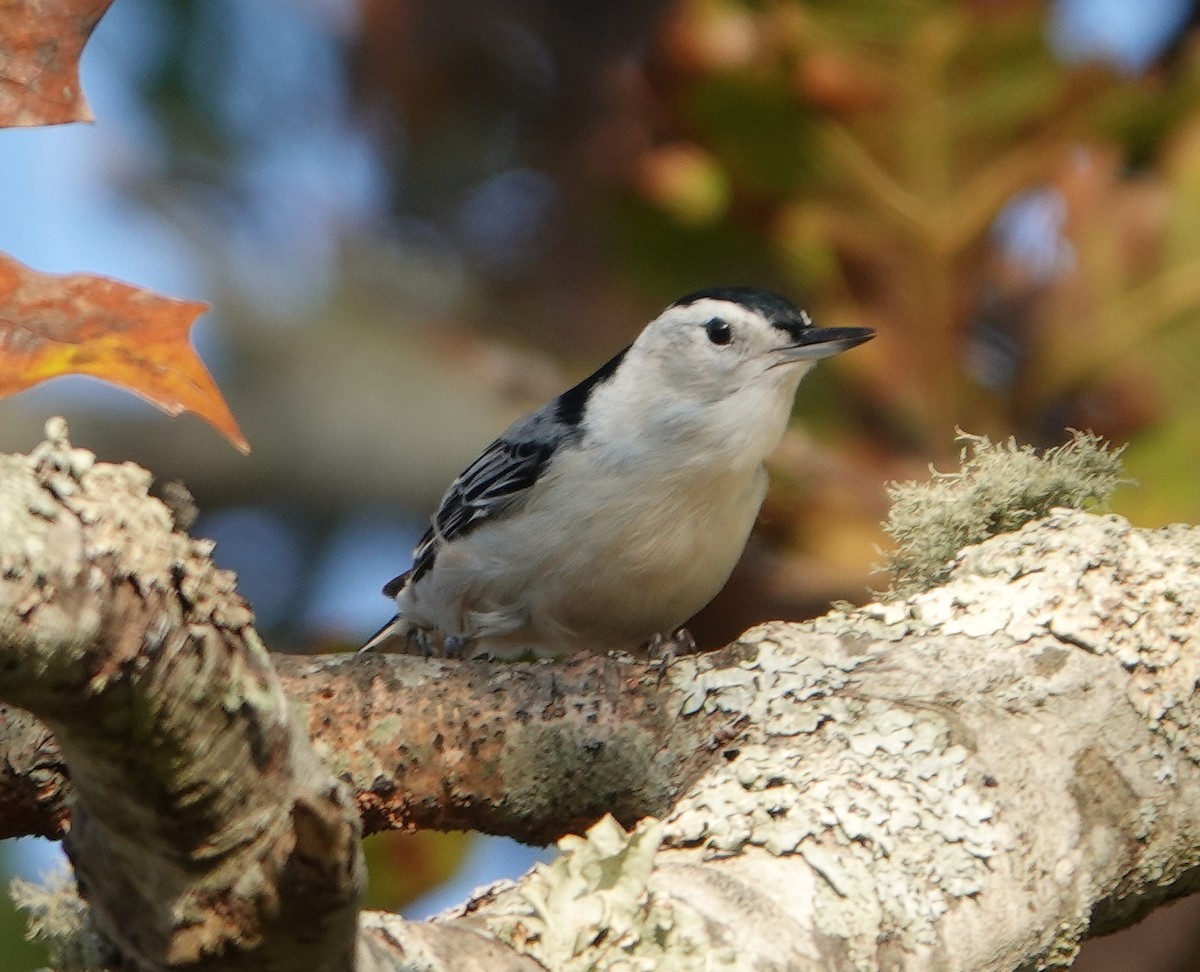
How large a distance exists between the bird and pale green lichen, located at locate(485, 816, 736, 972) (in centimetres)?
131

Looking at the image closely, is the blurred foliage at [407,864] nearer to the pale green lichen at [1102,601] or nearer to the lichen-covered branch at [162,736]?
the pale green lichen at [1102,601]

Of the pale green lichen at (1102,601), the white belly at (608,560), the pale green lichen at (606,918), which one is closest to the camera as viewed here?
the pale green lichen at (606,918)

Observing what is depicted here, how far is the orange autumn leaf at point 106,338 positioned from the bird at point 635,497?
1725mm

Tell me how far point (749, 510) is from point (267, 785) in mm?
1952

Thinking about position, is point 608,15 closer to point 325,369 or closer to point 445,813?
point 325,369

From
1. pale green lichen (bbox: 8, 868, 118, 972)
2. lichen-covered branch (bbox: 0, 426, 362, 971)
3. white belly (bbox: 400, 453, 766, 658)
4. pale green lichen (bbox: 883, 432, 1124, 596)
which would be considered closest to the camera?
lichen-covered branch (bbox: 0, 426, 362, 971)

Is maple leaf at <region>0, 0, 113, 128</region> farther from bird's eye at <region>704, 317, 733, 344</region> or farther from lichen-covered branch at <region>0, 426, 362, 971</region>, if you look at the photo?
bird's eye at <region>704, 317, 733, 344</region>

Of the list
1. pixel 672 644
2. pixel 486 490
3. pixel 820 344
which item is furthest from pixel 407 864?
pixel 820 344

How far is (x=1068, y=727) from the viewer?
6.76ft

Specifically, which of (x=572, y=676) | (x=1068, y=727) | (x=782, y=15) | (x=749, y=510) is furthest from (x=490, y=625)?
(x=782, y=15)

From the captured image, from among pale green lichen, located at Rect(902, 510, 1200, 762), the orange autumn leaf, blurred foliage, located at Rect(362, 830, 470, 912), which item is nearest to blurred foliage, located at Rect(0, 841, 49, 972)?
blurred foliage, located at Rect(362, 830, 470, 912)

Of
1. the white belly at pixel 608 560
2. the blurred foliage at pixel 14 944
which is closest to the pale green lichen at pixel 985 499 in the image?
the white belly at pixel 608 560

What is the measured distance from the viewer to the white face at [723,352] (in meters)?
3.18

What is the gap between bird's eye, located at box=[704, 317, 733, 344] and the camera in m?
3.26
